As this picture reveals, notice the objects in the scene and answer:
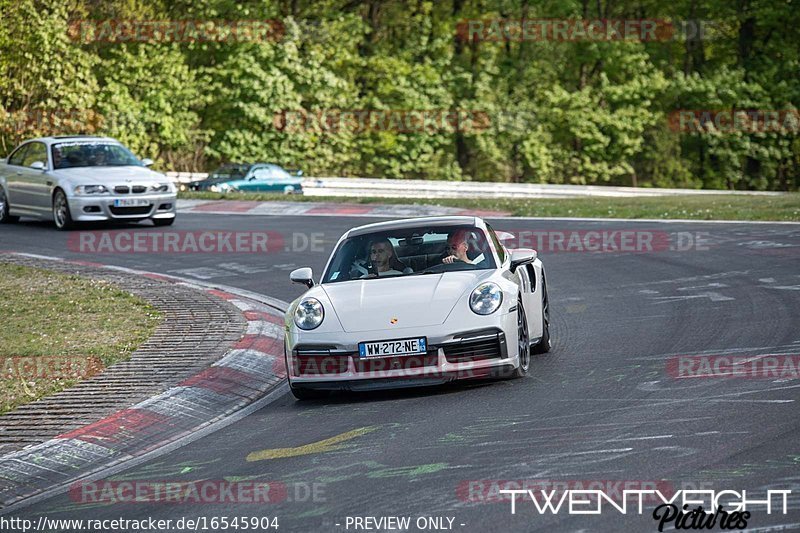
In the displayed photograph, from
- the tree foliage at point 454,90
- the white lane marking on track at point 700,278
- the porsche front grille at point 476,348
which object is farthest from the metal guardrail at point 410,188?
the porsche front grille at point 476,348

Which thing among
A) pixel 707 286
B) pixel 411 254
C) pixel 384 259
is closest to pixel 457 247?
pixel 411 254

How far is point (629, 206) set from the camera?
2702 centimetres

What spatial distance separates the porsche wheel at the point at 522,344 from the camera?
9287mm

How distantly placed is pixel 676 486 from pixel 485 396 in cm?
292

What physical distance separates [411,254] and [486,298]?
1.34 metres

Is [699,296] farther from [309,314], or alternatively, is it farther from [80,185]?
[80,185]

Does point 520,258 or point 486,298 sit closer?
point 486,298

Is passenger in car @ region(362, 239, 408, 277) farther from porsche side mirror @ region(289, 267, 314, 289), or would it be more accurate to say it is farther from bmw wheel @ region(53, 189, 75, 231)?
bmw wheel @ region(53, 189, 75, 231)

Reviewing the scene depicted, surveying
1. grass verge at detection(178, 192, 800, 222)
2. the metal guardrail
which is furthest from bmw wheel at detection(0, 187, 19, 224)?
the metal guardrail

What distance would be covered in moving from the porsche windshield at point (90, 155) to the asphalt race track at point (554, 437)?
12799 mm

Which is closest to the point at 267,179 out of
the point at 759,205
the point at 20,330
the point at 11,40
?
the point at 11,40

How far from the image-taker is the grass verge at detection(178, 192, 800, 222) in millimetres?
23625

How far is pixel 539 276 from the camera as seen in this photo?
10.9m

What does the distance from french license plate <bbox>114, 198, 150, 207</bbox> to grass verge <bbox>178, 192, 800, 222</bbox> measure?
707 cm
